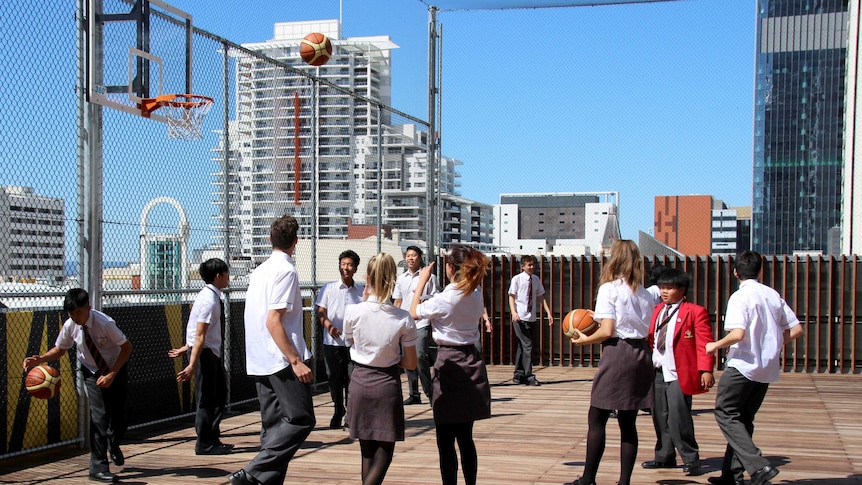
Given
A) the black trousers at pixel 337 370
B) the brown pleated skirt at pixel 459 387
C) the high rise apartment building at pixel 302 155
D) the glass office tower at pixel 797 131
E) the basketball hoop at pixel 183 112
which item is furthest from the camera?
the glass office tower at pixel 797 131

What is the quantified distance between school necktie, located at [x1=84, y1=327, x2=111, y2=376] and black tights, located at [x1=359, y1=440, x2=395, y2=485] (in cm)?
249

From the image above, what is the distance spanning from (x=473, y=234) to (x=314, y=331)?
17175cm

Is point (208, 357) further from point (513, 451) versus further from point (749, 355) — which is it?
point (749, 355)

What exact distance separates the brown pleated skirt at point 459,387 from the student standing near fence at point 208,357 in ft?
9.09

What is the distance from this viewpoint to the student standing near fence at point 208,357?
7.77 m

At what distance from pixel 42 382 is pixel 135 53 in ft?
10.1

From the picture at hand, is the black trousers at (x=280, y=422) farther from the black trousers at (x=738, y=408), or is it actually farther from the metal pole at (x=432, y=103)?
the metal pole at (x=432, y=103)

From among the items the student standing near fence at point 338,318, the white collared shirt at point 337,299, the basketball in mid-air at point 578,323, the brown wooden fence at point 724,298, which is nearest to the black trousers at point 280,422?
the basketball in mid-air at point 578,323

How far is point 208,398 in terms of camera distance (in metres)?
7.94

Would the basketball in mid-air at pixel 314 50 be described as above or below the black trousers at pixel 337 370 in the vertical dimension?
above

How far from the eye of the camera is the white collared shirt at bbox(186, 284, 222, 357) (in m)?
7.77

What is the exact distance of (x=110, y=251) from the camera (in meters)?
8.04

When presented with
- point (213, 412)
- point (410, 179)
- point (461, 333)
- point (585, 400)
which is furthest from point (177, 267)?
point (410, 179)

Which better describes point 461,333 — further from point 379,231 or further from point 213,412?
point 379,231
